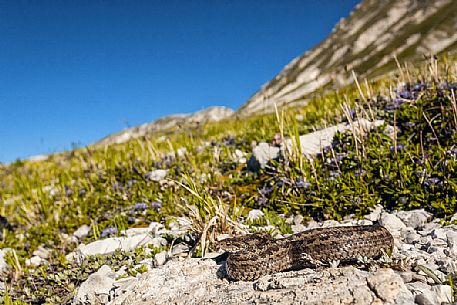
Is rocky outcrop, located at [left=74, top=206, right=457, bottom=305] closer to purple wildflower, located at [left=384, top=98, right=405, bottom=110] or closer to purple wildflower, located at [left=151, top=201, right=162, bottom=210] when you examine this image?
purple wildflower, located at [left=151, top=201, right=162, bottom=210]

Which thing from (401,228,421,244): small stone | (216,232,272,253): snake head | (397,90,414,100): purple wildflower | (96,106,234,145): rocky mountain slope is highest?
(96,106,234,145): rocky mountain slope

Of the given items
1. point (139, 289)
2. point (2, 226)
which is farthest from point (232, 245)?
point (2, 226)

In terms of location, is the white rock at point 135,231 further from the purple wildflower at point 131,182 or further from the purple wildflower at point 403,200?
the purple wildflower at point 403,200

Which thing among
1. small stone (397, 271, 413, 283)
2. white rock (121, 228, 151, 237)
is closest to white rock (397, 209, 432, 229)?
small stone (397, 271, 413, 283)

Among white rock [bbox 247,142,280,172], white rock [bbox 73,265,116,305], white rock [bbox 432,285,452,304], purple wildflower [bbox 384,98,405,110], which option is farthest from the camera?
purple wildflower [bbox 384,98,405,110]

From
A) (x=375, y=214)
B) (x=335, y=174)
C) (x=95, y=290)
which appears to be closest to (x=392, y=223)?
(x=375, y=214)

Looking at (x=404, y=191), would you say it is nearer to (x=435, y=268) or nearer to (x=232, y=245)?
(x=435, y=268)

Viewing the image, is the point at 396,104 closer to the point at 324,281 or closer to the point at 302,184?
the point at 302,184
